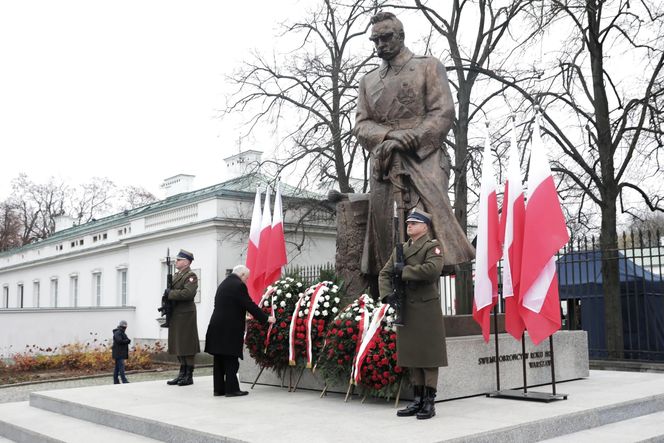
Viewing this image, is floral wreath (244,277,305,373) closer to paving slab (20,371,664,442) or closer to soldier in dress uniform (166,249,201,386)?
paving slab (20,371,664,442)

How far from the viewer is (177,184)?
37031mm

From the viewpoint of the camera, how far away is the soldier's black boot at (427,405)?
5.89 metres

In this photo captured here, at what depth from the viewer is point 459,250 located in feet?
24.3

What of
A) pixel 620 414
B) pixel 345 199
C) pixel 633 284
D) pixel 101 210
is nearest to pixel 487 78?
pixel 633 284

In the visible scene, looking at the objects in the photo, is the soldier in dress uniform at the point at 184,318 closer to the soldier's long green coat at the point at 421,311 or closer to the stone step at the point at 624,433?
the soldier's long green coat at the point at 421,311

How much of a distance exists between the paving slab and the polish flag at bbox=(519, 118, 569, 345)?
0.80 meters

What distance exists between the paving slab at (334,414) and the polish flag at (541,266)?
0.80 m

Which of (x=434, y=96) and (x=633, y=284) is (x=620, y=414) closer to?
(x=434, y=96)

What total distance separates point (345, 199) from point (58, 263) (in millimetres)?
31843

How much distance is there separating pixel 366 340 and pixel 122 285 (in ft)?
84.9

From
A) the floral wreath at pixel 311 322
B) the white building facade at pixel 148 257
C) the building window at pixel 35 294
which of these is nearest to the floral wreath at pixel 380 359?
the floral wreath at pixel 311 322

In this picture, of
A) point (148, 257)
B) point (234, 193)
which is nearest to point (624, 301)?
point (234, 193)

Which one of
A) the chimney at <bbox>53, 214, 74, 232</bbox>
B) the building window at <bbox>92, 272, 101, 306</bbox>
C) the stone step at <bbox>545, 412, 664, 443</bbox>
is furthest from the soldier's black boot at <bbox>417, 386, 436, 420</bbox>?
the chimney at <bbox>53, 214, 74, 232</bbox>

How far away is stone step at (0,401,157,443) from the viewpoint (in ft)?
21.0
